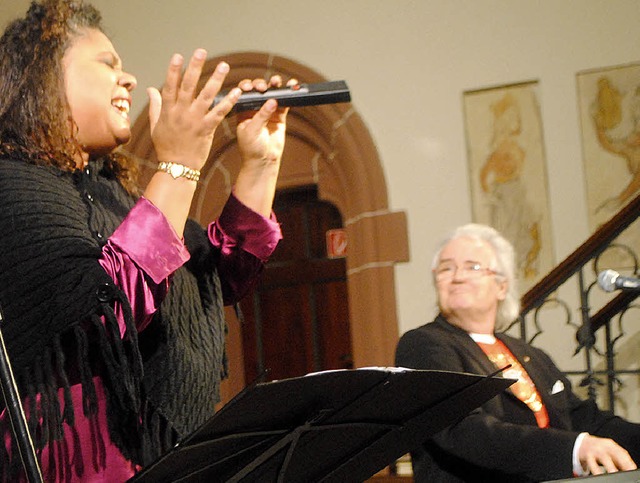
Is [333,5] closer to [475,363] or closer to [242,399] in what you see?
[475,363]

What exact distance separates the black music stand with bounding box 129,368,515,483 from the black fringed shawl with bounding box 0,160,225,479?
0.99 feet

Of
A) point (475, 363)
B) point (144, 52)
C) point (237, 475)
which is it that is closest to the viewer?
point (237, 475)

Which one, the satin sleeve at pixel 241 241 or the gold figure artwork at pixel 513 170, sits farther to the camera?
the gold figure artwork at pixel 513 170

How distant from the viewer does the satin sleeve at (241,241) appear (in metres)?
1.96

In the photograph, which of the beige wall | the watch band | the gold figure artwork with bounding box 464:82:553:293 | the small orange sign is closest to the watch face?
the watch band

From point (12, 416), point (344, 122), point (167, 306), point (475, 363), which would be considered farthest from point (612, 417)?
point (344, 122)

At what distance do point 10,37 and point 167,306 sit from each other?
1.92 feet

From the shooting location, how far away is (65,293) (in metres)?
1.55

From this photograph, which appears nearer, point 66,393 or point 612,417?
point 66,393

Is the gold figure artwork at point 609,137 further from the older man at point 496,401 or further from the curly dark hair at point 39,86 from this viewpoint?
the curly dark hair at point 39,86

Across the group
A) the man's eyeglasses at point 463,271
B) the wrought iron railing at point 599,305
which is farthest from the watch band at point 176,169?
the wrought iron railing at point 599,305

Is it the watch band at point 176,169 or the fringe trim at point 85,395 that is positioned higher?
the watch band at point 176,169

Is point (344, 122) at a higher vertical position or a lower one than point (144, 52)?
lower

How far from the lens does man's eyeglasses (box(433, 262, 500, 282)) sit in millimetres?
2947
